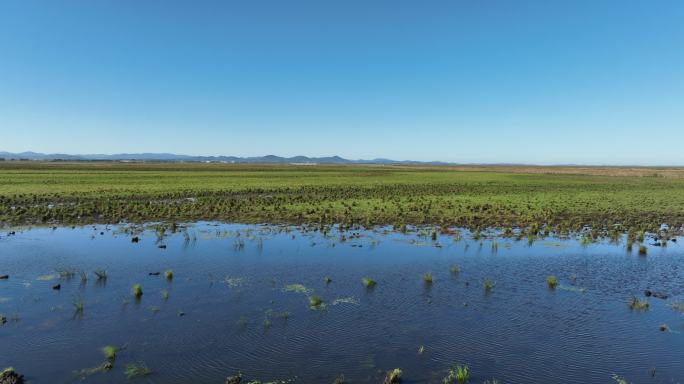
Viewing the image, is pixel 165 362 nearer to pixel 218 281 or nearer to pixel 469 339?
pixel 218 281

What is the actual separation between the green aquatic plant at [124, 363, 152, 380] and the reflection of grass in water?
6.74m

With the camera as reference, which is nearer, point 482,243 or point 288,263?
point 288,263

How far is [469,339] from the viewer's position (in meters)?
12.2

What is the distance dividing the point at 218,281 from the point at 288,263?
4.12 metres

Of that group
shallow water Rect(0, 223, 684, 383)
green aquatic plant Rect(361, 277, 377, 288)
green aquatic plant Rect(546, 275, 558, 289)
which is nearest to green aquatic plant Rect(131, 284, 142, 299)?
shallow water Rect(0, 223, 684, 383)

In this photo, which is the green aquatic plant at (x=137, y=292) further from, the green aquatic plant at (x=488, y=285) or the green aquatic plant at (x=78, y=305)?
the green aquatic plant at (x=488, y=285)

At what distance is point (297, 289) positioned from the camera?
16.5m

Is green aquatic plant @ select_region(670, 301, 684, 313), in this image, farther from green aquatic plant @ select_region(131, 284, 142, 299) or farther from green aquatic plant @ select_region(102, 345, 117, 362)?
green aquatic plant @ select_region(131, 284, 142, 299)

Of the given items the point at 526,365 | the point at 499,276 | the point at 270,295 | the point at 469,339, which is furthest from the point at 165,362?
the point at 499,276

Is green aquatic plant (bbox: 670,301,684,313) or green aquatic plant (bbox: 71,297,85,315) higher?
green aquatic plant (bbox: 670,301,684,313)

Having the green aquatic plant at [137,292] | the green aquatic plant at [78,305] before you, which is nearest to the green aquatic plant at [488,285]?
the green aquatic plant at [137,292]

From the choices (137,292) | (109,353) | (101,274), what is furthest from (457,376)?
(101,274)

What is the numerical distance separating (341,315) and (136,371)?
6.41 meters

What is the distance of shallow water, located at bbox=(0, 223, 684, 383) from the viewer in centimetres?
1057
